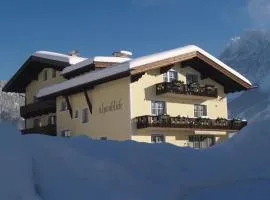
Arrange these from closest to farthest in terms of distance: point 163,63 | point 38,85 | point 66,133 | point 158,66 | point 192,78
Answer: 1. point 158,66
2. point 163,63
3. point 192,78
4. point 66,133
5. point 38,85

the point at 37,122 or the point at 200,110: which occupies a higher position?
the point at 200,110

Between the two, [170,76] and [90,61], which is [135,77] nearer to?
[170,76]

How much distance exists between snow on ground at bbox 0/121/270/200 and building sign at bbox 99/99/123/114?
19.3 m

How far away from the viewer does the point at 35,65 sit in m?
43.9

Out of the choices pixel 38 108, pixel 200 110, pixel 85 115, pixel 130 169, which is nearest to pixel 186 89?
pixel 200 110

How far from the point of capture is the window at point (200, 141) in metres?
35.4

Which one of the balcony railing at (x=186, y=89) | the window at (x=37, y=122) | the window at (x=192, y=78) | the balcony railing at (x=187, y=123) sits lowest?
the balcony railing at (x=187, y=123)

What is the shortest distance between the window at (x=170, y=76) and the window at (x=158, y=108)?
1.79 meters

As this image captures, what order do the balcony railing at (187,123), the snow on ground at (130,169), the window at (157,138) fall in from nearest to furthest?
the snow on ground at (130,169) → the balcony railing at (187,123) → the window at (157,138)

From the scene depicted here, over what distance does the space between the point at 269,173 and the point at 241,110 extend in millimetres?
146152

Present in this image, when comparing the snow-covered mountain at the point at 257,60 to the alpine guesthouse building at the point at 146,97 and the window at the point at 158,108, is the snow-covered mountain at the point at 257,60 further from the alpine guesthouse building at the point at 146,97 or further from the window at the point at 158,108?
the window at the point at 158,108

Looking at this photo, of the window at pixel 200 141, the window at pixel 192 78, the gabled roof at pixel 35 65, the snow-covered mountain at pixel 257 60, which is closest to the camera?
the window at pixel 200 141

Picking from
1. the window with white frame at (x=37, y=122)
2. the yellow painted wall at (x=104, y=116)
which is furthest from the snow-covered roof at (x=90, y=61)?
the window with white frame at (x=37, y=122)

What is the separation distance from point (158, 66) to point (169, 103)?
3062 millimetres
